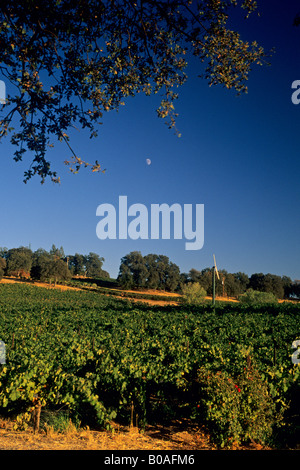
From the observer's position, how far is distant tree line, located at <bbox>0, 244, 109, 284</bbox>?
250ft

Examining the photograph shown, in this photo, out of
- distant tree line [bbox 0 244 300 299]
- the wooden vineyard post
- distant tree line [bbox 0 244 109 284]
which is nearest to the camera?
the wooden vineyard post

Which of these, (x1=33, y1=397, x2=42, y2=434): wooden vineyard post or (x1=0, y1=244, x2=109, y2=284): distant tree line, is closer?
(x1=33, y1=397, x2=42, y2=434): wooden vineyard post

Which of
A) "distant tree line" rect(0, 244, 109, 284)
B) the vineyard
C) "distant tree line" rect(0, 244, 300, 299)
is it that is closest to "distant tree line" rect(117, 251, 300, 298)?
"distant tree line" rect(0, 244, 300, 299)

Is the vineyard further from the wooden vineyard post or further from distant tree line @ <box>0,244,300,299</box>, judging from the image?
distant tree line @ <box>0,244,300,299</box>

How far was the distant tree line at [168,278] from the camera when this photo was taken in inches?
3625

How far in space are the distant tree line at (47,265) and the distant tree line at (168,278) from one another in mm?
18701

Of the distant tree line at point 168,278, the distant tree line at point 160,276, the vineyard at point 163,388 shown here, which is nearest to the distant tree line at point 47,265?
the distant tree line at point 160,276

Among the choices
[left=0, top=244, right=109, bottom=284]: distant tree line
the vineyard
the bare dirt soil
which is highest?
[left=0, top=244, right=109, bottom=284]: distant tree line

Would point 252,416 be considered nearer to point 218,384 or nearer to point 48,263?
point 218,384

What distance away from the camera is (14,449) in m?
5.05

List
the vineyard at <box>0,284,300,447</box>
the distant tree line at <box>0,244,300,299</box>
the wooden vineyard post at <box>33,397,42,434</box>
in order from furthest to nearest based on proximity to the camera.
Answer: the distant tree line at <box>0,244,300,299</box>, the wooden vineyard post at <box>33,397,42,434</box>, the vineyard at <box>0,284,300,447</box>

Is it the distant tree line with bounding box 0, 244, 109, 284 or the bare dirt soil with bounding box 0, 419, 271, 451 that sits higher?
the distant tree line with bounding box 0, 244, 109, 284

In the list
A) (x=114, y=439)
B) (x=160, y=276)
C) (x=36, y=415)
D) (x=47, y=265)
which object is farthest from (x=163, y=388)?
(x=160, y=276)

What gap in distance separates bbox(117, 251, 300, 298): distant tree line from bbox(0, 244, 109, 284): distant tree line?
1870 centimetres
